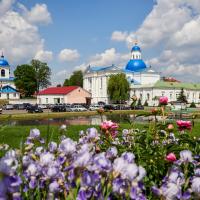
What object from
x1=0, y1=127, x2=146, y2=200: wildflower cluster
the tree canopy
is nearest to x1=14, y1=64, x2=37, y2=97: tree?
the tree canopy

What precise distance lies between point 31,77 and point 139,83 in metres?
24.1

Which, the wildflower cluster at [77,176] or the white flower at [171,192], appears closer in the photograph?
the wildflower cluster at [77,176]

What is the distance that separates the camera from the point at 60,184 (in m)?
1.96

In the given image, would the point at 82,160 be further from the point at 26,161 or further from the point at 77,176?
the point at 26,161

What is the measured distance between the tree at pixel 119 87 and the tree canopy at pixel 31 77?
714 inches

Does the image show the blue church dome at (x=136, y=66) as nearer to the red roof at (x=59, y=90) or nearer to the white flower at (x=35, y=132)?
the red roof at (x=59, y=90)

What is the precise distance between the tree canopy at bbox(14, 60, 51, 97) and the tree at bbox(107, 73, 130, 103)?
59.5 feet

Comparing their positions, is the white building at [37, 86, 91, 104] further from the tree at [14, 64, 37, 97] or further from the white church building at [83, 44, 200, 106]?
the white church building at [83, 44, 200, 106]

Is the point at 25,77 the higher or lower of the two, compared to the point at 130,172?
higher

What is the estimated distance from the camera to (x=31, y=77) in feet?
269

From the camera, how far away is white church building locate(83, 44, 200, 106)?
8369cm

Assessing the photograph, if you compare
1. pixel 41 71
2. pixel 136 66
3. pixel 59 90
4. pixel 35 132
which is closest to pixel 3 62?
pixel 41 71

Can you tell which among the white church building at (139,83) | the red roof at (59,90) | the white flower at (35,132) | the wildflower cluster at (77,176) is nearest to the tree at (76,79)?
the white church building at (139,83)

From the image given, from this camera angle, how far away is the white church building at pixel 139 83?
83.7 meters
